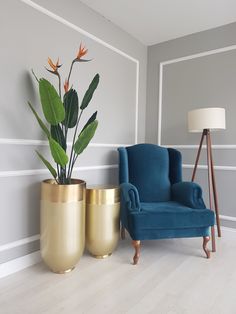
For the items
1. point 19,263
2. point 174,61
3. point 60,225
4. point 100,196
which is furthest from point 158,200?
point 174,61

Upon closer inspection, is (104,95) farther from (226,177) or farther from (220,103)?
(226,177)

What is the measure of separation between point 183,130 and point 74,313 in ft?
7.53

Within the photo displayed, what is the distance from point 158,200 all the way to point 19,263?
1388 mm

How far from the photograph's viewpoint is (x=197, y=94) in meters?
2.96

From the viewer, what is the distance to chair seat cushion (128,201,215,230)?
2.01 metres

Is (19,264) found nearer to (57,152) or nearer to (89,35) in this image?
(57,152)

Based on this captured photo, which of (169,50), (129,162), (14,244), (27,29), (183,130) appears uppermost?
(169,50)

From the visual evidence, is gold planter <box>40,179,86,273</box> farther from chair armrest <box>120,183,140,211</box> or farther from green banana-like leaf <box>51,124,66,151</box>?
chair armrest <box>120,183,140,211</box>

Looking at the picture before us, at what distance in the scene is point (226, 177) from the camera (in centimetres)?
279

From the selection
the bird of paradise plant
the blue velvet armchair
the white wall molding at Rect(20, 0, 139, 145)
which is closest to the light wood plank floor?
the blue velvet armchair

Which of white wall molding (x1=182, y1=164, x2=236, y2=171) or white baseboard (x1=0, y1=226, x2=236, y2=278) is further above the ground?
white wall molding (x1=182, y1=164, x2=236, y2=171)

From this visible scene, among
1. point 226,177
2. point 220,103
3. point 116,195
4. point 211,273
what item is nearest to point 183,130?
point 220,103

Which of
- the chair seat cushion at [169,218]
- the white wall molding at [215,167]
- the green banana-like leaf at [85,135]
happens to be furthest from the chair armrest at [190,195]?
the green banana-like leaf at [85,135]

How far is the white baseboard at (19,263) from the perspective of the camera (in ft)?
6.00
